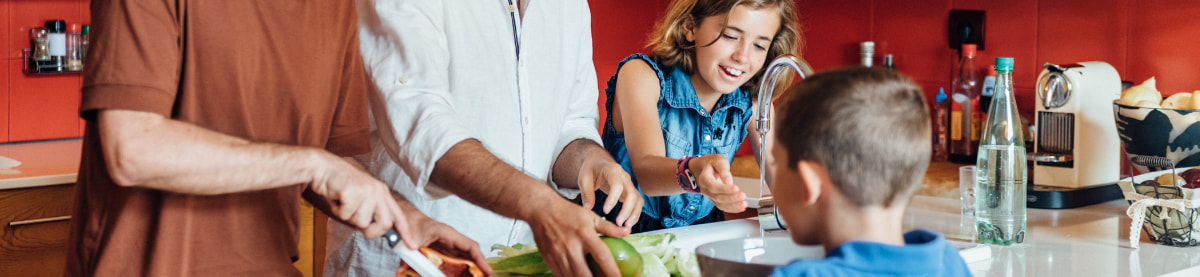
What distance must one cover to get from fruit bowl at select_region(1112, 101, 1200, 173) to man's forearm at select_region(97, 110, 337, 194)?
1383 mm

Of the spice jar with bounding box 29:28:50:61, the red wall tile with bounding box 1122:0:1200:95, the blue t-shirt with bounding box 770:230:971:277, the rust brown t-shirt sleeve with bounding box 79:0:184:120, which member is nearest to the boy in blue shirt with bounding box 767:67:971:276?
the blue t-shirt with bounding box 770:230:971:277

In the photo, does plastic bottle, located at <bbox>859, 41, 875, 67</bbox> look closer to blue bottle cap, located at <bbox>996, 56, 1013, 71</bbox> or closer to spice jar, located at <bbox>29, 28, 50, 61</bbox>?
blue bottle cap, located at <bbox>996, 56, 1013, 71</bbox>

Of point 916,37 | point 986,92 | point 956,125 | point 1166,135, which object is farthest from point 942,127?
point 1166,135

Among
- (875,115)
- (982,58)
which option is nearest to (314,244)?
(982,58)

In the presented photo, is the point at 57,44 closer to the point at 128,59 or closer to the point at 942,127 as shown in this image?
the point at 128,59

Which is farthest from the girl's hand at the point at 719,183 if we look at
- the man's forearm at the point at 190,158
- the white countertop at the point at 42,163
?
the white countertop at the point at 42,163

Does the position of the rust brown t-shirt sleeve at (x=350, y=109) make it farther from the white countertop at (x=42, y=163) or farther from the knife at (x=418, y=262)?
the white countertop at (x=42, y=163)

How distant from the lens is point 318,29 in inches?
47.0

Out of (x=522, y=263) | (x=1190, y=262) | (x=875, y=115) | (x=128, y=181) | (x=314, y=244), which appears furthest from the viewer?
(x=314, y=244)

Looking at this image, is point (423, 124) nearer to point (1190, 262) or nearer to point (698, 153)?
point (698, 153)

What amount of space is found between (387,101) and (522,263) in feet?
1.00

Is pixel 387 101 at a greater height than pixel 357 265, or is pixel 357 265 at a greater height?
pixel 387 101

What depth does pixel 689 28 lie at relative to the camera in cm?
187

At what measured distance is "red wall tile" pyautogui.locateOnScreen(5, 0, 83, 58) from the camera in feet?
8.74
